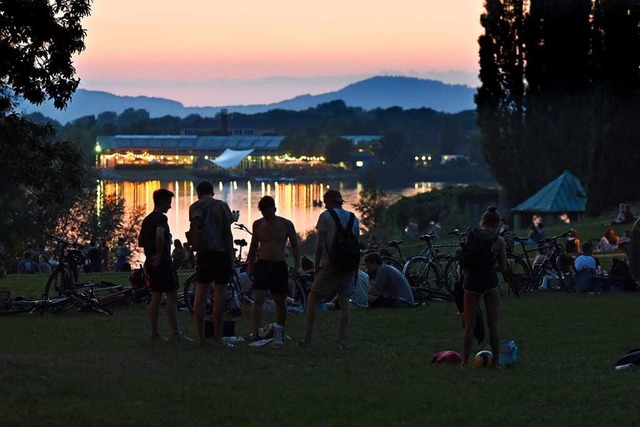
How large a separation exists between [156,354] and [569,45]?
38.9m

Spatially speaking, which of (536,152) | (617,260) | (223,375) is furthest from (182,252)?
(536,152)

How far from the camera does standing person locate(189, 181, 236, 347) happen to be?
10.7 meters

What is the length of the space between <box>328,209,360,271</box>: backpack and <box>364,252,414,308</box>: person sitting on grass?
4.44m

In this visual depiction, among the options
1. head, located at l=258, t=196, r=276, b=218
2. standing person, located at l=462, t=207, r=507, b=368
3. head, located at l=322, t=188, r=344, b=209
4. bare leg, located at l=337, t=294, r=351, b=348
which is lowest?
bare leg, located at l=337, t=294, r=351, b=348

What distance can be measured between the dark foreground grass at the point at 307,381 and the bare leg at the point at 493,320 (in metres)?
0.24

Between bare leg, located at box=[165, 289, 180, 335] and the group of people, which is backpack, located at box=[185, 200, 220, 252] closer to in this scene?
the group of people

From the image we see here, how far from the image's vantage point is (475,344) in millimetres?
11734

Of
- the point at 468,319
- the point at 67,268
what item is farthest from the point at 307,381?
the point at 67,268

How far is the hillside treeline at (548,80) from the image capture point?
41.7m

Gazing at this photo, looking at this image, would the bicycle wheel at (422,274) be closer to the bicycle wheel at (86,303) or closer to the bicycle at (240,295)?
the bicycle at (240,295)

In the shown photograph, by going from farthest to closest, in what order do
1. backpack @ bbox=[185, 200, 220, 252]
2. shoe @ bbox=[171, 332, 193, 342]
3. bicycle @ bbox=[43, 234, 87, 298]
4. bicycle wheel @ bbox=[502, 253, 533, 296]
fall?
bicycle wheel @ bbox=[502, 253, 533, 296] < bicycle @ bbox=[43, 234, 87, 298] < shoe @ bbox=[171, 332, 193, 342] < backpack @ bbox=[185, 200, 220, 252]

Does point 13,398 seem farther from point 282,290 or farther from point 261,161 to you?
point 261,161

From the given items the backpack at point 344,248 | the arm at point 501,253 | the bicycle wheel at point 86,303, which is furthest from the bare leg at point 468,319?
the bicycle wheel at point 86,303

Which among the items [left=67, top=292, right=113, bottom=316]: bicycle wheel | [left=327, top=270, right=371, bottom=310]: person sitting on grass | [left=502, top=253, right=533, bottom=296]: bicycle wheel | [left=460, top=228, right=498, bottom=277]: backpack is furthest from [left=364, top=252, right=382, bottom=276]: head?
[left=460, top=228, right=498, bottom=277]: backpack
